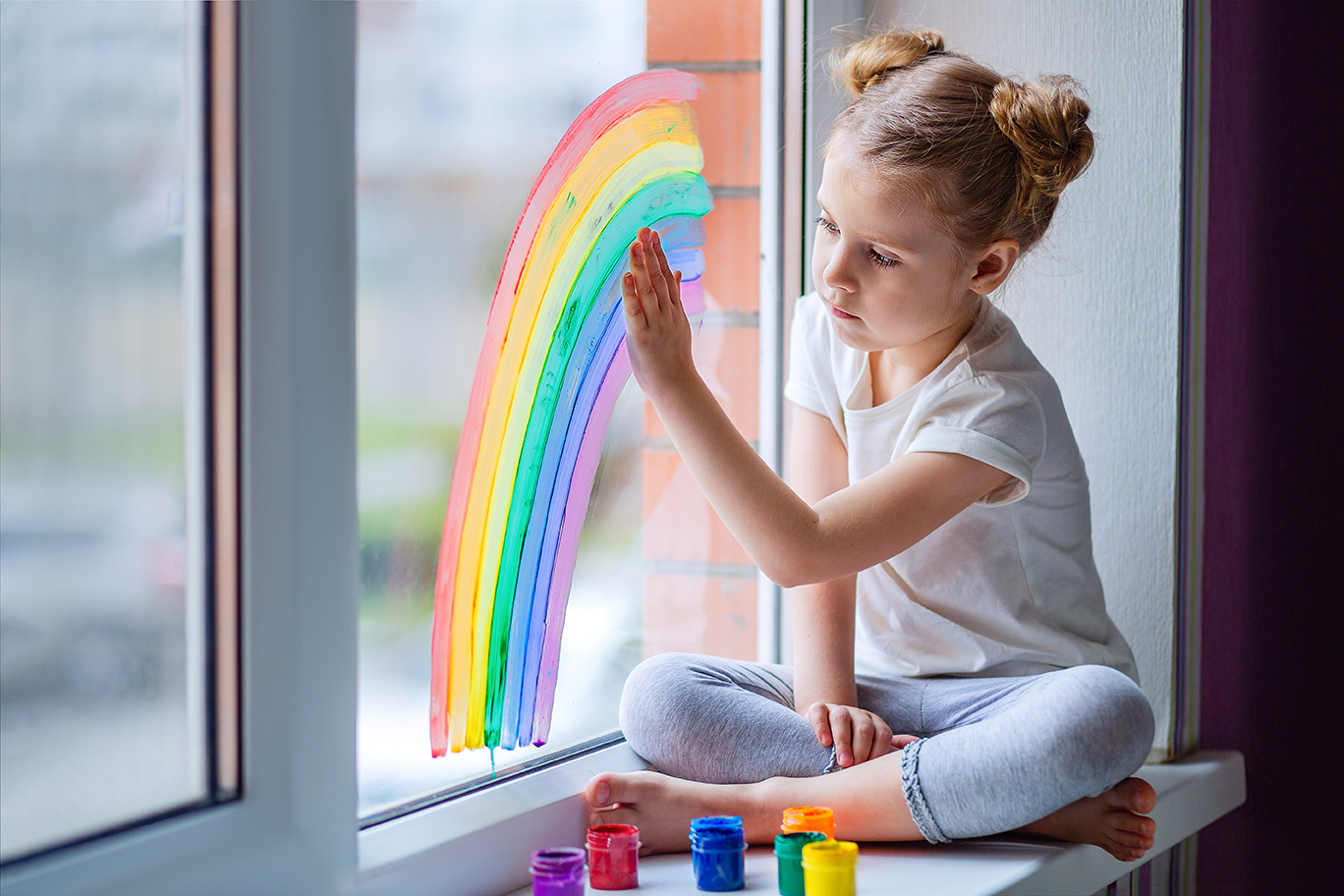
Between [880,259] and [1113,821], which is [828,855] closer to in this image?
[1113,821]

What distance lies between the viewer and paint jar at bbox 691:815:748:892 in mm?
733

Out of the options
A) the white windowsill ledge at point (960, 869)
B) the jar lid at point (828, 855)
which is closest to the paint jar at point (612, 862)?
the white windowsill ledge at point (960, 869)

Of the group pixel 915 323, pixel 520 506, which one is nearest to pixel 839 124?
pixel 915 323

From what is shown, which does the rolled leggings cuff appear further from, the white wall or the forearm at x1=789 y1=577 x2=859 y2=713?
the white wall

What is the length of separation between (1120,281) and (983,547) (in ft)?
1.20

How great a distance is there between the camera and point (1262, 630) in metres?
1.27

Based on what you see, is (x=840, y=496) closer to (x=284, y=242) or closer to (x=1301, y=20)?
(x=284, y=242)

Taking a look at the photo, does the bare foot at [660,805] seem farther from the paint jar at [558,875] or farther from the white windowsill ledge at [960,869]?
the paint jar at [558,875]

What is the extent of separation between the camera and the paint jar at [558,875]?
0.69 m

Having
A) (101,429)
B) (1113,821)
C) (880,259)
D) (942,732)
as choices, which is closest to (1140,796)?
(1113,821)

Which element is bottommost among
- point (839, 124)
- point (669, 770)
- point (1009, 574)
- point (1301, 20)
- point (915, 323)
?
point (669, 770)

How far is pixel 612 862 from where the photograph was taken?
74 cm

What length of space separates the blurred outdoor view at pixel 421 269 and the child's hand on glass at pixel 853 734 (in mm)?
232

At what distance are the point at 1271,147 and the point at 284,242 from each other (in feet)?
3.61
